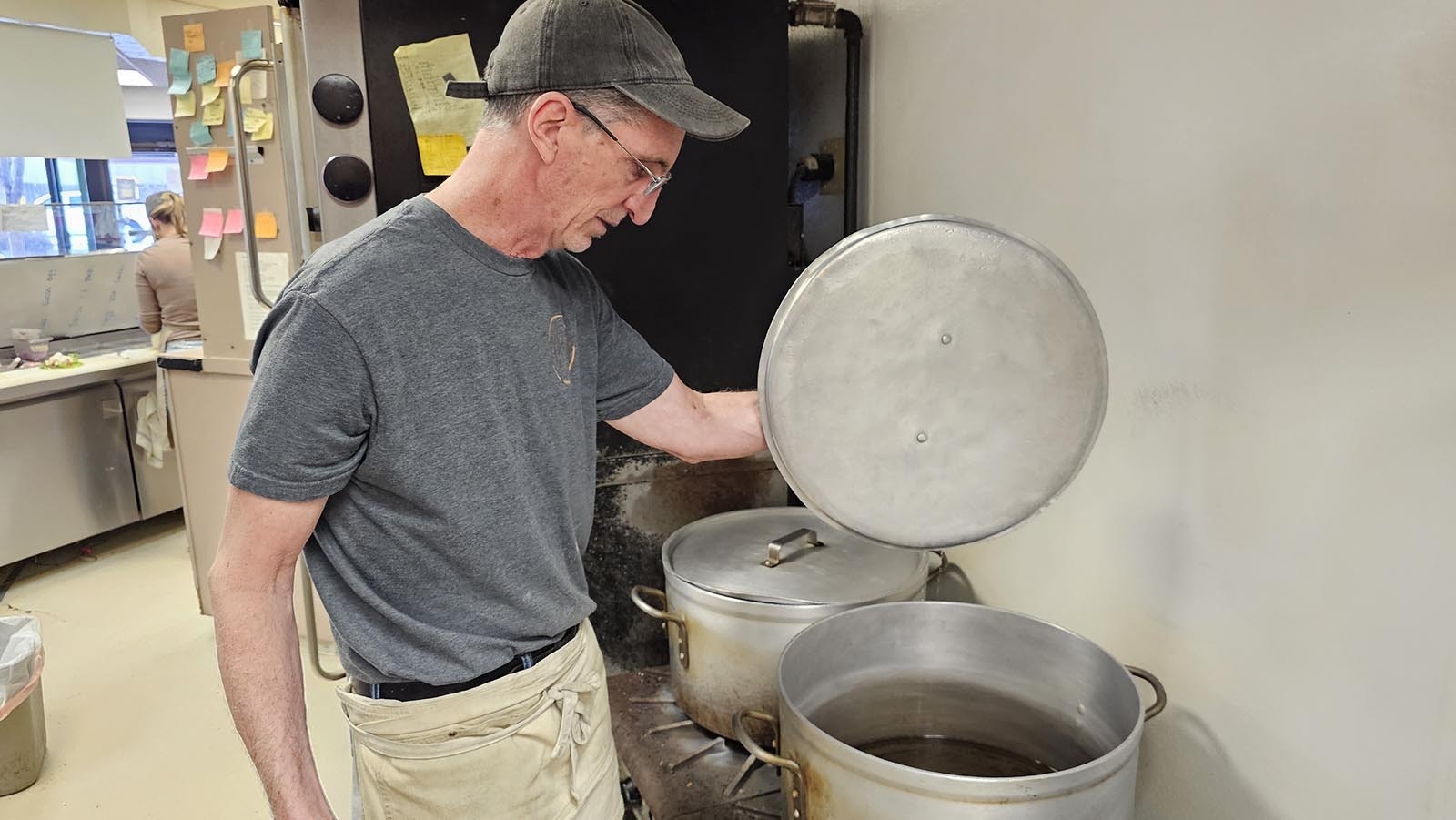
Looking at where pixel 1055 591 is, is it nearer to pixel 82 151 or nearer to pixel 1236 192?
pixel 1236 192

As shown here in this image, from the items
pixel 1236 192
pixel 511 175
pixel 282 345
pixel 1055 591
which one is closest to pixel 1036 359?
pixel 1236 192

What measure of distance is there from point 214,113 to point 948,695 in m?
2.98

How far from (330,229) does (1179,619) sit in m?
1.56

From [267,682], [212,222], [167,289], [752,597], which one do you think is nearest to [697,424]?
[752,597]

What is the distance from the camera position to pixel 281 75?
288cm

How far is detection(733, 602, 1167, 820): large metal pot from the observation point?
1141 millimetres

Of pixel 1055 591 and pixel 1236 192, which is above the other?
pixel 1236 192

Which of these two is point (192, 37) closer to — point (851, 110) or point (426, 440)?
point (851, 110)

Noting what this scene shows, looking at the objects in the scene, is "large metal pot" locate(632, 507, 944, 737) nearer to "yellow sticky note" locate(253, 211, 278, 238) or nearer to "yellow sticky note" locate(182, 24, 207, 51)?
"yellow sticky note" locate(253, 211, 278, 238)

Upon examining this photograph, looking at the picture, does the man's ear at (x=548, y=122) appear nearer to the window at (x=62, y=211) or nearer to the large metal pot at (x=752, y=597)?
the large metal pot at (x=752, y=597)

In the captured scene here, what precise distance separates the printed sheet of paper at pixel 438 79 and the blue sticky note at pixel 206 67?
1.80 m

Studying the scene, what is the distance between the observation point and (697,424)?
1.36m

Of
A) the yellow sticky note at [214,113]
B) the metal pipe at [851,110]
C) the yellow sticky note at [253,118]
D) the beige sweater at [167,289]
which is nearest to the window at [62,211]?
the beige sweater at [167,289]

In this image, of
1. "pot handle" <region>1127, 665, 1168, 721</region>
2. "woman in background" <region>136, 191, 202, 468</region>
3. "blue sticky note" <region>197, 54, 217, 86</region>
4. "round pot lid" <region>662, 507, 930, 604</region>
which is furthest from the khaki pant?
"woman in background" <region>136, 191, 202, 468</region>
